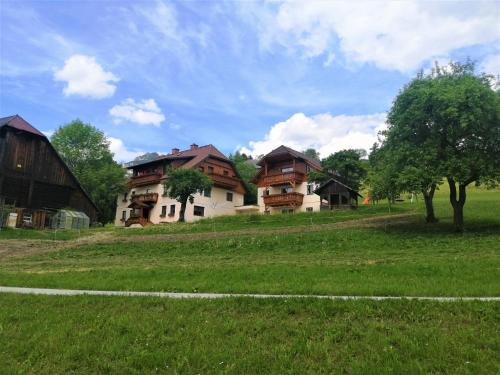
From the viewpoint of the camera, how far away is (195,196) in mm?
53219

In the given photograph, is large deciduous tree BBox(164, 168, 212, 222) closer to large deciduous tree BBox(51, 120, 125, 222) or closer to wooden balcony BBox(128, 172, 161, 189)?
wooden balcony BBox(128, 172, 161, 189)

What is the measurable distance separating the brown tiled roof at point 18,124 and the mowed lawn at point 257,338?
4124cm

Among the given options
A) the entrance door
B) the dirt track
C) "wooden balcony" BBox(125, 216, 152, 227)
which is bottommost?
the dirt track

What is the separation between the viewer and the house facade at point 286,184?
5141 centimetres

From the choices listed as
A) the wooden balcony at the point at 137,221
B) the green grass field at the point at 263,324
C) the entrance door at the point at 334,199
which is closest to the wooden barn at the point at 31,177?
the wooden balcony at the point at 137,221

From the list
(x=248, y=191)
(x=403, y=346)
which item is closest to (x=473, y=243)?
(x=403, y=346)

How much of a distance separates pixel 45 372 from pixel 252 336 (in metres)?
3.31

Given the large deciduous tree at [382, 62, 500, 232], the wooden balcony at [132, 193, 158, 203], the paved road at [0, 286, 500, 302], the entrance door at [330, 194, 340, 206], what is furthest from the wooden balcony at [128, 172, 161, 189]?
the paved road at [0, 286, 500, 302]

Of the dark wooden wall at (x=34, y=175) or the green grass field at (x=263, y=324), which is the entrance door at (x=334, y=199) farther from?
the green grass field at (x=263, y=324)

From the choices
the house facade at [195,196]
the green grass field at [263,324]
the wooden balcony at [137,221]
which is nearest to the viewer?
the green grass field at [263,324]

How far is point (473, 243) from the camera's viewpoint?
20.3 meters

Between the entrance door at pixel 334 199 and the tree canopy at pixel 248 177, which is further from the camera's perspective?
the tree canopy at pixel 248 177

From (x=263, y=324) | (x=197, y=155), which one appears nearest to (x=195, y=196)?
(x=197, y=155)

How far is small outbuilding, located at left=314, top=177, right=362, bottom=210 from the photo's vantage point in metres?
45.9
